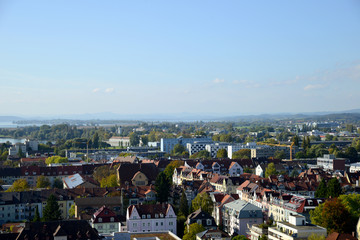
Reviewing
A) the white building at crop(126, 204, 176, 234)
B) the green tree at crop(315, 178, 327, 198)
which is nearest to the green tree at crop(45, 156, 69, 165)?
the white building at crop(126, 204, 176, 234)

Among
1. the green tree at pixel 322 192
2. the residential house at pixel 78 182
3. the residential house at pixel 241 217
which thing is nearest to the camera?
the residential house at pixel 241 217

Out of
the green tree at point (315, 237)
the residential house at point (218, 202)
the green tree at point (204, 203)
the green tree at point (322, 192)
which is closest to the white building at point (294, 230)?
the green tree at point (315, 237)

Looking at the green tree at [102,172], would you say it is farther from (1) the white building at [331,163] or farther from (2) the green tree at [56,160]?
(1) the white building at [331,163]

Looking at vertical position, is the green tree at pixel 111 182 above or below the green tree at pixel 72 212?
above

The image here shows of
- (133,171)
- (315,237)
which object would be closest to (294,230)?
(315,237)

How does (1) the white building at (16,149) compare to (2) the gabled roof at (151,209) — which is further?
(1) the white building at (16,149)

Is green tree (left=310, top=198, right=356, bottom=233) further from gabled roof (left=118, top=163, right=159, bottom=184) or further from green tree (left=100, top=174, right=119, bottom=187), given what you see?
gabled roof (left=118, top=163, right=159, bottom=184)

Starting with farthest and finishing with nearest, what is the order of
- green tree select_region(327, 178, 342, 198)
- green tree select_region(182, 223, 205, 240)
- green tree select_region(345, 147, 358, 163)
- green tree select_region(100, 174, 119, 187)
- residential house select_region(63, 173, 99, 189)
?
green tree select_region(345, 147, 358, 163) → green tree select_region(100, 174, 119, 187) → residential house select_region(63, 173, 99, 189) → green tree select_region(327, 178, 342, 198) → green tree select_region(182, 223, 205, 240)
